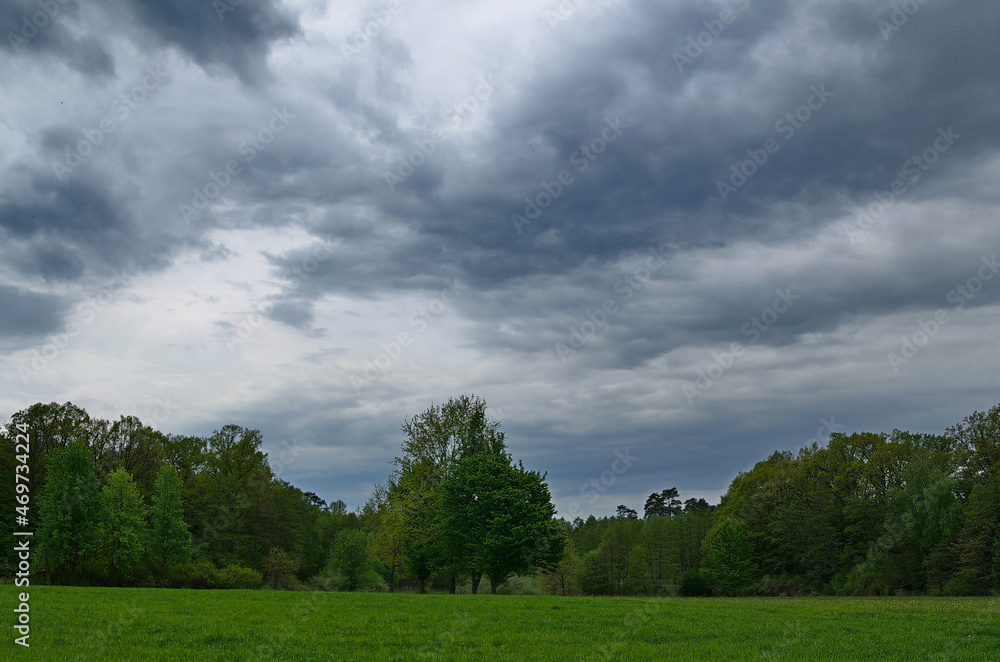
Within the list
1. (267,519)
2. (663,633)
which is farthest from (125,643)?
(267,519)

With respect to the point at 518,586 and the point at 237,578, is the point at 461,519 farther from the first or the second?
the point at 518,586

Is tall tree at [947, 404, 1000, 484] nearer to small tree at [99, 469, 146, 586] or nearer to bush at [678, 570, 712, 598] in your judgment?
bush at [678, 570, 712, 598]

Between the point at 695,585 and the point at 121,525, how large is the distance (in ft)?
228

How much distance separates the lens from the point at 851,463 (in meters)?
82.4

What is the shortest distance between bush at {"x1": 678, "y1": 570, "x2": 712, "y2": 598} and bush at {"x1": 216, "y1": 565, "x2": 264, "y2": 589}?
56.8 m

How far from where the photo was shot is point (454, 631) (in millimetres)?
21250

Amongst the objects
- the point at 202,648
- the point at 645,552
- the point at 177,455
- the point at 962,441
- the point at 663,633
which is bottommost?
the point at 645,552

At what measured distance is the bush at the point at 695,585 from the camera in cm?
8300

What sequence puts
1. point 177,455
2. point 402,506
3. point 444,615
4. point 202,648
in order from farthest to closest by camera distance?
point 177,455
point 402,506
point 444,615
point 202,648

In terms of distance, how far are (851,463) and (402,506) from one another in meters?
63.2

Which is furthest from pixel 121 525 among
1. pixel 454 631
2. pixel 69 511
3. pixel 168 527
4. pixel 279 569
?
pixel 454 631

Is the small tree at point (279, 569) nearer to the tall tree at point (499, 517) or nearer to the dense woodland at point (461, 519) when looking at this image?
the dense woodland at point (461, 519)

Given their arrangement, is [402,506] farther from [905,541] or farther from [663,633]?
[905,541]

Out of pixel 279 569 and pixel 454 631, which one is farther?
pixel 279 569
